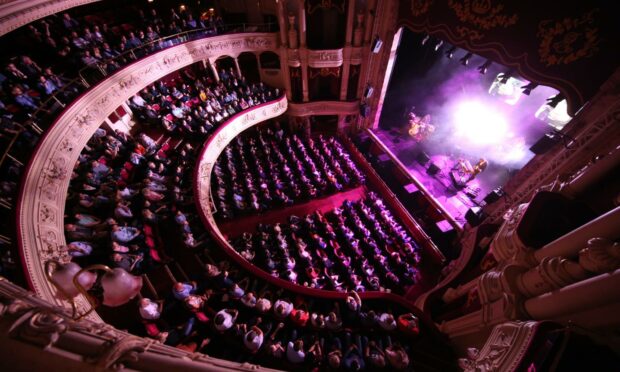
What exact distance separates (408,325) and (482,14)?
9.06 meters

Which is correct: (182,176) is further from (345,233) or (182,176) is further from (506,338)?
(506,338)

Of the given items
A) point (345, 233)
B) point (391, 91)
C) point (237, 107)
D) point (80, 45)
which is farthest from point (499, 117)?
point (80, 45)

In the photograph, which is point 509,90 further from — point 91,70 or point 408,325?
point 91,70

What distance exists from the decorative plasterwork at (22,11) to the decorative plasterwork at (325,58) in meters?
9.29

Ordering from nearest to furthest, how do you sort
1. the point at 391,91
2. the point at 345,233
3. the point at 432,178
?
the point at 345,233
the point at 432,178
the point at 391,91

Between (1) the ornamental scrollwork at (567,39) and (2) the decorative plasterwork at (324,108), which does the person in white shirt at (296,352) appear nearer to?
(1) the ornamental scrollwork at (567,39)

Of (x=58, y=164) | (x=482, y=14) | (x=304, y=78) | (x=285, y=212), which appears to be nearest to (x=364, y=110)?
(x=304, y=78)

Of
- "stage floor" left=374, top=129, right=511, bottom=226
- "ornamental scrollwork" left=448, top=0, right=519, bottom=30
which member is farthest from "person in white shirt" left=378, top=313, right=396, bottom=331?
"ornamental scrollwork" left=448, top=0, right=519, bottom=30

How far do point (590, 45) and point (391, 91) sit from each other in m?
12.4

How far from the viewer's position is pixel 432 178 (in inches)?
490

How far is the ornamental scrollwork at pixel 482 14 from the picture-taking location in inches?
256

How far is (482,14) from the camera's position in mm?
7031

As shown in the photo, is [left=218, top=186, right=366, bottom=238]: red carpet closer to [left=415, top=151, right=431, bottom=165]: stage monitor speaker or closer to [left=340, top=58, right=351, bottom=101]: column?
[left=415, top=151, right=431, bottom=165]: stage monitor speaker

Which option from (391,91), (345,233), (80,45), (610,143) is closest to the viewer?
(610,143)
